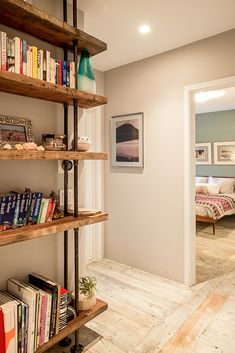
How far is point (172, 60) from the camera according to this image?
2.75 metres

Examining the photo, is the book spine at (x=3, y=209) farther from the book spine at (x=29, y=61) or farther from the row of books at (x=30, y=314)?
the book spine at (x=29, y=61)

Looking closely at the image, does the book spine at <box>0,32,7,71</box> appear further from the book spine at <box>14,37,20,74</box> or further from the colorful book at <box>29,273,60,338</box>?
the colorful book at <box>29,273,60,338</box>

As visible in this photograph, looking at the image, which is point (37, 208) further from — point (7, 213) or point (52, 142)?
point (52, 142)

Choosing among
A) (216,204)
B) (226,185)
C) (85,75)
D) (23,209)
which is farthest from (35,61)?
(226,185)

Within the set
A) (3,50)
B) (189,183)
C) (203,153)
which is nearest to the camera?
(3,50)

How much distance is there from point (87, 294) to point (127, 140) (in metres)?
1.90

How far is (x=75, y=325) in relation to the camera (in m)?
1.67

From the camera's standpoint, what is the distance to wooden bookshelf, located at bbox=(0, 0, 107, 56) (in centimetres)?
137

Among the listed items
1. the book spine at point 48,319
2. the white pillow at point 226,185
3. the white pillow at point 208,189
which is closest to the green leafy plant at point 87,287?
the book spine at point 48,319

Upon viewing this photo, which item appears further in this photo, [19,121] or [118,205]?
[118,205]

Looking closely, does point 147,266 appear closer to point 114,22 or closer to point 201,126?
point 114,22

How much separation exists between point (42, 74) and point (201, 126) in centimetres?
584

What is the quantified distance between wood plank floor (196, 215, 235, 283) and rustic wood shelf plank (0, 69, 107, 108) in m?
2.33

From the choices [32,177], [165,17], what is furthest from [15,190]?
[165,17]
